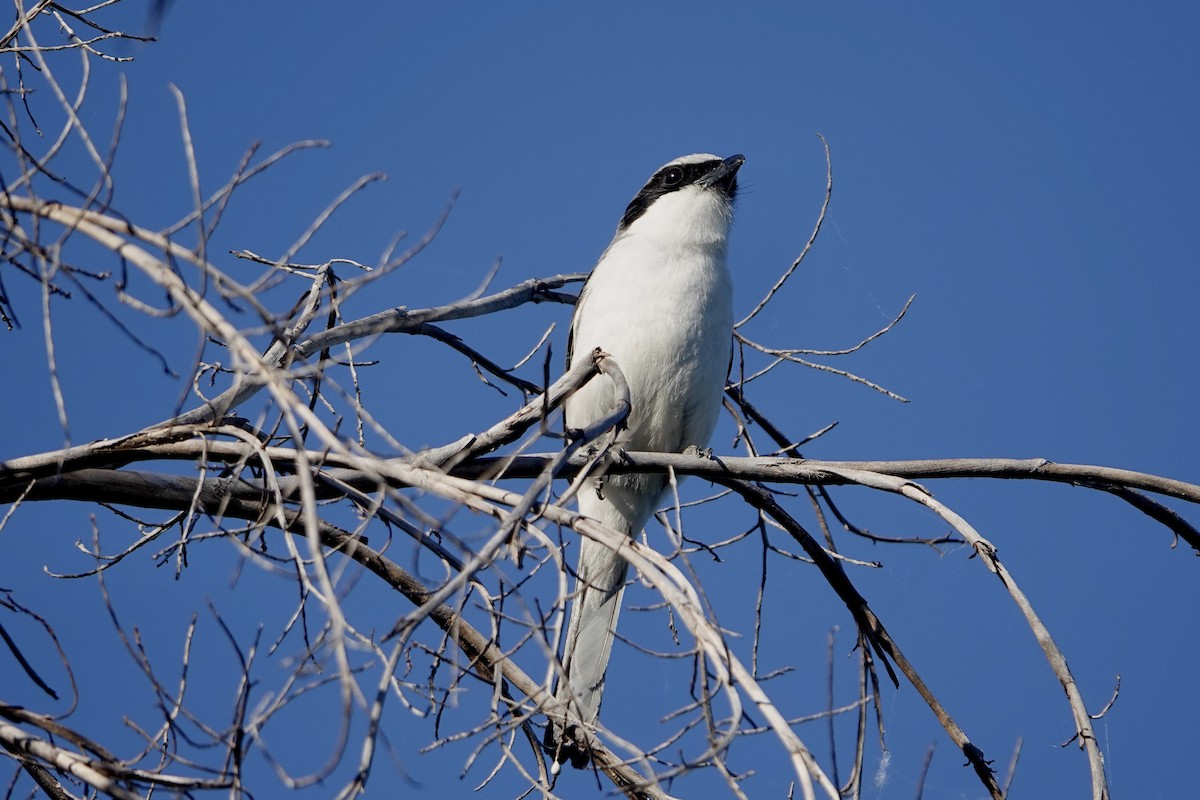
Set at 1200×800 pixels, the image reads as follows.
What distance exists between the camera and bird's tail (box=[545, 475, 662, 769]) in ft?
13.9

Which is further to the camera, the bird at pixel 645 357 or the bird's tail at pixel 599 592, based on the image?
the bird at pixel 645 357

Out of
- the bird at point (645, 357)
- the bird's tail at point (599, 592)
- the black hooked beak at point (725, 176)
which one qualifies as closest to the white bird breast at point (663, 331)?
the bird at point (645, 357)

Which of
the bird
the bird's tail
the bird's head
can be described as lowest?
the bird's tail

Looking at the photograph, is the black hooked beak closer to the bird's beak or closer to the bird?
the bird's beak

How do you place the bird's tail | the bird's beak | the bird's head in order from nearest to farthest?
the bird's tail → the bird's head → the bird's beak

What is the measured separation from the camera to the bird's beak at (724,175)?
5426mm

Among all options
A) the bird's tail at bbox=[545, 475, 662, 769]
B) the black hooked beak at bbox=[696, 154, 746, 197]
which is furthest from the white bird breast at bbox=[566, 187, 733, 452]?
the black hooked beak at bbox=[696, 154, 746, 197]

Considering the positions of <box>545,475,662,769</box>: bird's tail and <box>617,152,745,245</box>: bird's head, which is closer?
<box>545,475,662,769</box>: bird's tail

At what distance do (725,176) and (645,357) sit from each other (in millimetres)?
1298

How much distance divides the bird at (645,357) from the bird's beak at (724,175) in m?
0.30

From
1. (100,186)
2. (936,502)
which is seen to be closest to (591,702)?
(936,502)

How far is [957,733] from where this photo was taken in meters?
3.14

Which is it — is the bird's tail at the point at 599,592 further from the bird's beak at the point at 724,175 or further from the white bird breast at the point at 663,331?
the bird's beak at the point at 724,175

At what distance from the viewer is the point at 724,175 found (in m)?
5.46
